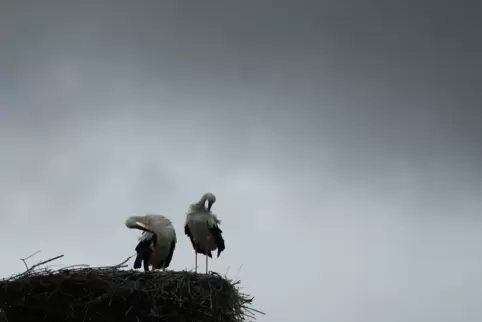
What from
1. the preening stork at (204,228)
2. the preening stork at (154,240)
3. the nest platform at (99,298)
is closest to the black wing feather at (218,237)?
the preening stork at (204,228)

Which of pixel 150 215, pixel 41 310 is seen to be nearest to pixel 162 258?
pixel 150 215

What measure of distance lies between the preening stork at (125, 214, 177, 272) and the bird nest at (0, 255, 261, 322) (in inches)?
94.2

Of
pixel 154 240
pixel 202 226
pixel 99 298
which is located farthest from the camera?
pixel 202 226

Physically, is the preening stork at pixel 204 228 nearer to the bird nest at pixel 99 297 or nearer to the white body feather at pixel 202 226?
the white body feather at pixel 202 226

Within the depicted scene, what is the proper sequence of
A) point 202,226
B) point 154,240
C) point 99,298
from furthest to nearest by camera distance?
point 202,226
point 154,240
point 99,298

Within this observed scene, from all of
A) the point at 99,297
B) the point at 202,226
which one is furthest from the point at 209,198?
the point at 99,297

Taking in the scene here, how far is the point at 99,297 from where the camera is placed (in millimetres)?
8109

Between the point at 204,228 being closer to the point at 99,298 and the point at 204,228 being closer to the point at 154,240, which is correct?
the point at 154,240

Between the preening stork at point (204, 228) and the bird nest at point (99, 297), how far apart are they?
2.91m

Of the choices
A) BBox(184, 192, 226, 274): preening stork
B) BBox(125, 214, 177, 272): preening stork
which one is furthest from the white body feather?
BBox(125, 214, 177, 272): preening stork

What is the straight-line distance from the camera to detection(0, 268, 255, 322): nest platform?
8141 millimetres

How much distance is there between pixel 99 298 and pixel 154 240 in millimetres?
2733

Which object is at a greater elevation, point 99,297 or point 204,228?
point 204,228

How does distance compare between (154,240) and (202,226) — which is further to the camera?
(202,226)
